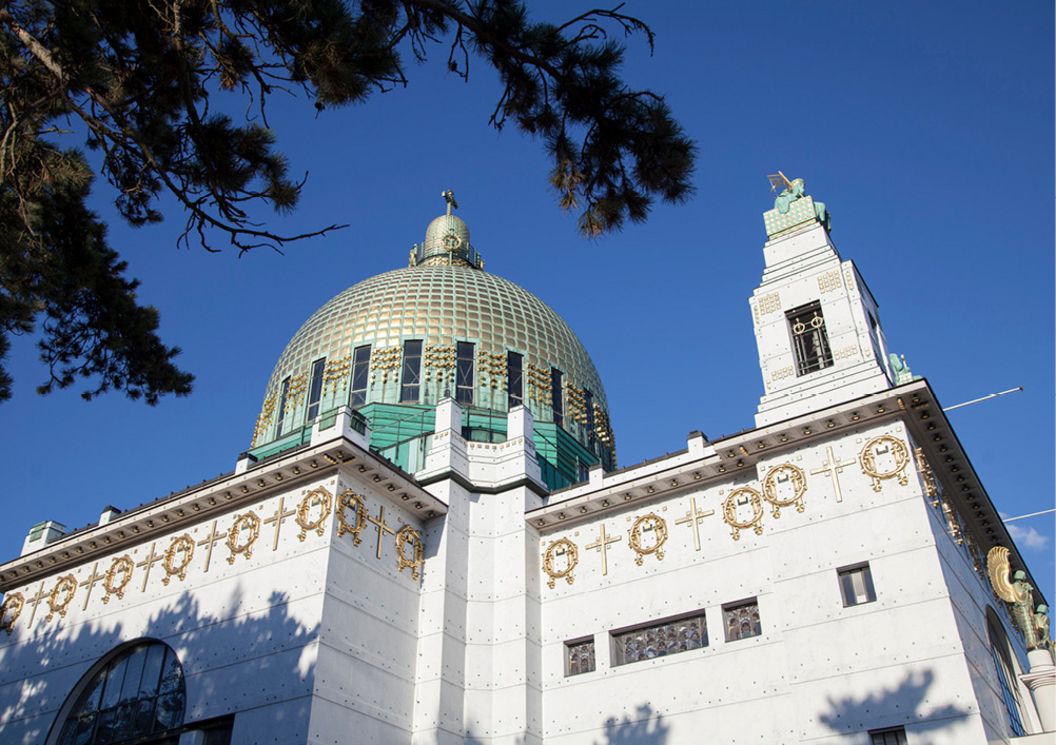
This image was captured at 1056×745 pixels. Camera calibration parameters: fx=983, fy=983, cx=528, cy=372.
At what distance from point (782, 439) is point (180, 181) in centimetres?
1394

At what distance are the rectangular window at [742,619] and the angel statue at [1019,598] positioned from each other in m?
5.88

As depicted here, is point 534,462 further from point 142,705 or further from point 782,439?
point 142,705

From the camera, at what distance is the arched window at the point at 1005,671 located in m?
21.0

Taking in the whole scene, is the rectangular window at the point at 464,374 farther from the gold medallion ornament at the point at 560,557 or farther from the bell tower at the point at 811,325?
the bell tower at the point at 811,325

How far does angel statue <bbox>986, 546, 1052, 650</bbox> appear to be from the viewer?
2131cm

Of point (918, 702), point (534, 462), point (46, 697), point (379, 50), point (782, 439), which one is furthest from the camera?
point (534, 462)

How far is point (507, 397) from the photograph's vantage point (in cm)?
3064

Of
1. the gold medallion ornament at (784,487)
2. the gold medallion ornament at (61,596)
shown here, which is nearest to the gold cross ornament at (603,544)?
the gold medallion ornament at (784,487)

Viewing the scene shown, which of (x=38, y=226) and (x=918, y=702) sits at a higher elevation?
(x=38, y=226)

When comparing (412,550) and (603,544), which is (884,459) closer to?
(603,544)

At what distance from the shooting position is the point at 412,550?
2342 cm

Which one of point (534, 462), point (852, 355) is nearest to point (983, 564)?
point (852, 355)

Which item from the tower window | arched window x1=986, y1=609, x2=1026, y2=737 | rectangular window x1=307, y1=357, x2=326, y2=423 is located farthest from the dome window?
arched window x1=986, y1=609, x2=1026, y2=737

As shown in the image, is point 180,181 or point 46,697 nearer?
point 180,181
